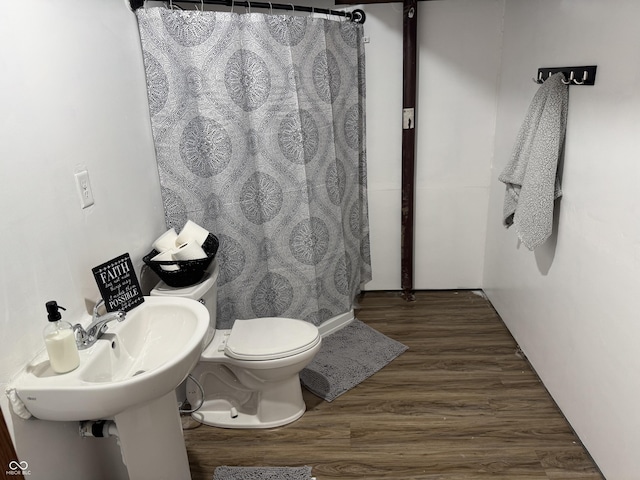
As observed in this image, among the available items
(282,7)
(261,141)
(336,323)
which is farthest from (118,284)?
(282,7)

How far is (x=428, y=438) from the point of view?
2.10 meters

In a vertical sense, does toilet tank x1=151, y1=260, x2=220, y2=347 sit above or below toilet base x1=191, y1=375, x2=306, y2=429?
above

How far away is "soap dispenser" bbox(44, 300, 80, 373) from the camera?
4.28 ft

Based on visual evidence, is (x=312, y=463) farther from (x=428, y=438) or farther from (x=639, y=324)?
(x=639, y=324)

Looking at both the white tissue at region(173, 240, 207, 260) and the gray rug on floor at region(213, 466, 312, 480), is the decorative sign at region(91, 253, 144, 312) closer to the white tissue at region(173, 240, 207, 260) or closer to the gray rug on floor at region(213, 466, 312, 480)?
the white tissue at region(173, 240, 207, 260)

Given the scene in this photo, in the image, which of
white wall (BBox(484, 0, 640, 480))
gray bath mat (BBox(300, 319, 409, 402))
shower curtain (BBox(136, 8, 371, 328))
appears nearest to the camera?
white wall (BBox(484, 0, 640, 480))

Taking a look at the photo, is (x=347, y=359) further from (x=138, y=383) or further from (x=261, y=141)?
(x=138, y=383)

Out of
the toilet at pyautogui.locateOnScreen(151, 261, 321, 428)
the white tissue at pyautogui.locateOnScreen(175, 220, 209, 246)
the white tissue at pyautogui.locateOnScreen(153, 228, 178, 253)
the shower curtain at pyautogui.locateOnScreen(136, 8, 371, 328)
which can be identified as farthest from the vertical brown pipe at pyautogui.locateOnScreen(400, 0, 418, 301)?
the white tissue at pyautogui.locateOnScreen(153, 228, 178, 253)

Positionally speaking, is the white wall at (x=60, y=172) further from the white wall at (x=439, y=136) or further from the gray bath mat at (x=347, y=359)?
the white wall at (x=439, y=136)

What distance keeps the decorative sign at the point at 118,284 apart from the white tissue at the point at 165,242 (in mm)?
344

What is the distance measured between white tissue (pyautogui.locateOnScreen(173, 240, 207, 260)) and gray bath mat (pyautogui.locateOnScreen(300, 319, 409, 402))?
97 cm

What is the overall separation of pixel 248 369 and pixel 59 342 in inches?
36.0

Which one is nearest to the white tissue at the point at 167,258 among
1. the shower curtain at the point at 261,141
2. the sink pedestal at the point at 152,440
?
the shower curtain at the point at 261,141

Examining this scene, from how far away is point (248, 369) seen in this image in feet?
6.79
